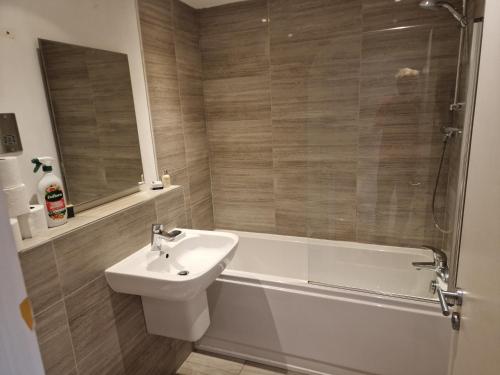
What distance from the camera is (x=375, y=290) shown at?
77.1 inches

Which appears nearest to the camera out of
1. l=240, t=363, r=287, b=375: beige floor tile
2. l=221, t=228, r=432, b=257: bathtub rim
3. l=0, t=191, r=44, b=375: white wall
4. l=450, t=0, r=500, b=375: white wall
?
l=0, t=191, r=44, b=375: white wall

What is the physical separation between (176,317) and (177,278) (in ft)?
1.49

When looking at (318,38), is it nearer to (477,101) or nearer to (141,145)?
(141,145)

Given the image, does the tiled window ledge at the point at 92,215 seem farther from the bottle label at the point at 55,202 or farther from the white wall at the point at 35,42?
the white wall at the point at 35,42

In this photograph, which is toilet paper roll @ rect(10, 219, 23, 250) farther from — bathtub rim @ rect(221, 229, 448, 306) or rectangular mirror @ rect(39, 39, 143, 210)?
bathtub rim @ rect(221, 229, 448, 306)

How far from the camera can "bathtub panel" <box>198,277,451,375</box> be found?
5.81ft

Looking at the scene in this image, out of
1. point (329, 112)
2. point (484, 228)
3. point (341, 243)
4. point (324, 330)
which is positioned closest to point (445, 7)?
point (329, 112)

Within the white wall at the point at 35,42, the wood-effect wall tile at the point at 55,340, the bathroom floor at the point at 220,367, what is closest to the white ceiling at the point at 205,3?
the white wall at the point at 35,42

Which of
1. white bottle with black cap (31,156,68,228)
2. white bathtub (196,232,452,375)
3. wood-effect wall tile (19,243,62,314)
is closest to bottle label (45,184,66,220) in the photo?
white bottle with black cap (31,156,68,228)

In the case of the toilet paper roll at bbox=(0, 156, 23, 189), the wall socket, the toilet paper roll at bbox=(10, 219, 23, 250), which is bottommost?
the toilet paper roll at bbox=(10, 219, 23, 250)

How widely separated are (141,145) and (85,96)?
20.0 inches

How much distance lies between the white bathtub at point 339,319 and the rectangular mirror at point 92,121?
0.96 metres

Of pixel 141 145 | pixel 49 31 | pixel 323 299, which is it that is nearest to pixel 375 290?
pixel 323 299

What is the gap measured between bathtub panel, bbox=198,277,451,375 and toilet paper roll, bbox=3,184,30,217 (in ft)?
4.12
